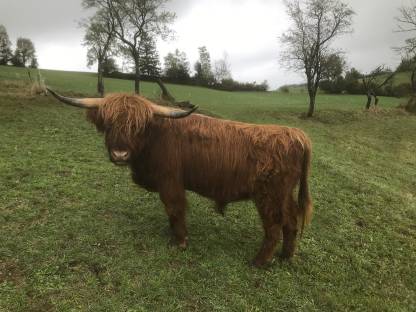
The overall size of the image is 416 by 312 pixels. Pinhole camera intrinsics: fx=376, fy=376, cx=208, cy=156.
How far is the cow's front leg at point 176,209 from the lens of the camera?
193 inches

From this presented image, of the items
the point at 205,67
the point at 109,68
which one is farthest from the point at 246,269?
the point at 205,67

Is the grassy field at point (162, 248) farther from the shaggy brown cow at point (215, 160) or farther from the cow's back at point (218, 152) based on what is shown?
the cow's back at point (218, 152)

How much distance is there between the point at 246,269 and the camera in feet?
16.0

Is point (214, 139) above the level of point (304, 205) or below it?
above

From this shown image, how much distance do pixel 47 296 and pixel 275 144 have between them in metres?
3.06

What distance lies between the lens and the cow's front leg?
193 inches

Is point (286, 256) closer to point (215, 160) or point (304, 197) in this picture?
point (304, 197)

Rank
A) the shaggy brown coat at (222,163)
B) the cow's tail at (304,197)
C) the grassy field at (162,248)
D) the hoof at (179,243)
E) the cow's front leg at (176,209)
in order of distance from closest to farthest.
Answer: the grassy field at (162,248) < the shaggy brown coat at (222,163) < the cow's tail at (304,197) < the cow's front leg at (176,209) < the hoof at (179,243)

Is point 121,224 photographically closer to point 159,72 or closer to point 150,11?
point 150,11

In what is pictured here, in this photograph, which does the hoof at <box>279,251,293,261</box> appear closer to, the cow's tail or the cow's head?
the cow's tail

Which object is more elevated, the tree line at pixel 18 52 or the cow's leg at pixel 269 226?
the tree line at pixel 18 52

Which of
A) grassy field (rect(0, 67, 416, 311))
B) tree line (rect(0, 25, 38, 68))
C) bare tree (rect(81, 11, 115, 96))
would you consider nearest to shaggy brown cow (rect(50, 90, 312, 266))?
grassy field (rect(0, 67, 416, 311))

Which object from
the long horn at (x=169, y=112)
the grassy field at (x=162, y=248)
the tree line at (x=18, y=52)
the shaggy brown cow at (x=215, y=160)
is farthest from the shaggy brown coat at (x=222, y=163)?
the tree line at (x=18, y=52)

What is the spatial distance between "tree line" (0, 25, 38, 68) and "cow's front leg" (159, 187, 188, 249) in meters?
46.4
